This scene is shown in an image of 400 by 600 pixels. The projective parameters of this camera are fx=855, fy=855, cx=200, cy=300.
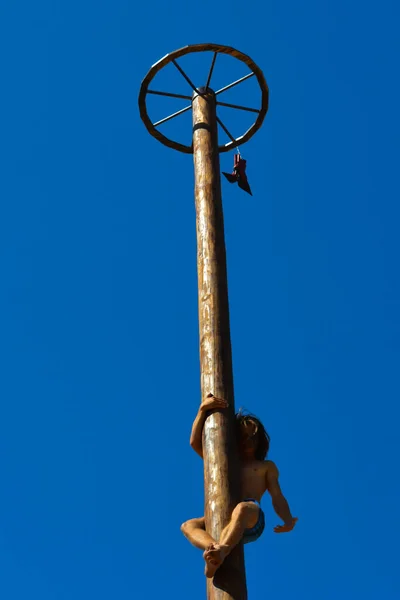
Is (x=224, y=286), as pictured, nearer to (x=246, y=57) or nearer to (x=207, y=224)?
(x=207, y=224)

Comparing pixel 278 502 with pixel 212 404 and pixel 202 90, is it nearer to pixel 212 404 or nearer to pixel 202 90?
pixel 212 404

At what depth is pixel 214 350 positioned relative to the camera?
532 cm

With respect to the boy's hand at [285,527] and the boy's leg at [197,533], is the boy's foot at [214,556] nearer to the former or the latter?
the boy's leg at [197,533]

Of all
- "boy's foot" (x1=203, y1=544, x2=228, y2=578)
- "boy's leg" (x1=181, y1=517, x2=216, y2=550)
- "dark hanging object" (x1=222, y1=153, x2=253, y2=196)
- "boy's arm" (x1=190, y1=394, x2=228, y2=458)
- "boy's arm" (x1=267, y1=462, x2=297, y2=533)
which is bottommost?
"boy's foot" (x1=203, y1=544, x2=228, y2=578)

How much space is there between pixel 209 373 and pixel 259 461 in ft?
1.99

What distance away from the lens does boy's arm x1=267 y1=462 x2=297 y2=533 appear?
5.09 meters

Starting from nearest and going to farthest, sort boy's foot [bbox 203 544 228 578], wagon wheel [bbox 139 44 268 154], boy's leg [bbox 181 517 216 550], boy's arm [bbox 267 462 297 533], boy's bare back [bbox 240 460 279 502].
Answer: boy's foot [bbox 203 544 228 578] < boy's leg [bbox 181 517 216 550] < boy's bare back [bbox 240 460 279 502] < boy's arm [bbox 267 462 297 533] < wagon wheel [bbox 139 44 268 154]

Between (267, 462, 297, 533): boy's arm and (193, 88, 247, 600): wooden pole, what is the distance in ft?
1.07

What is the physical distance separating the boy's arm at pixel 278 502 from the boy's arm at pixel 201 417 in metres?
0.44

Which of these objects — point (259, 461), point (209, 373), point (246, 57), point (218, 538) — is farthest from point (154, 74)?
point (218, 538)

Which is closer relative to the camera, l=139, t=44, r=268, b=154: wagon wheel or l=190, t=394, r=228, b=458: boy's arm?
l=190, t=394, r=228, b=458: boy's arm

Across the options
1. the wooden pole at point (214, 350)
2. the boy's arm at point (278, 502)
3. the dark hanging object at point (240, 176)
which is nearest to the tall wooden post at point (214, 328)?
the wooden pole at point (214, 350)

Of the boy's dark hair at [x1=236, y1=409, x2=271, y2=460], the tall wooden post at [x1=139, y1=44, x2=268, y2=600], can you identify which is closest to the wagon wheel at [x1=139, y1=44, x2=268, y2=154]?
the tall wooden post at [x1=139, y1=44, x2=268, y2=600]

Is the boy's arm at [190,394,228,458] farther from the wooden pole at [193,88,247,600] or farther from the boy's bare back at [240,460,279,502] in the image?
the boy's bare back at [240,460,279,502]
